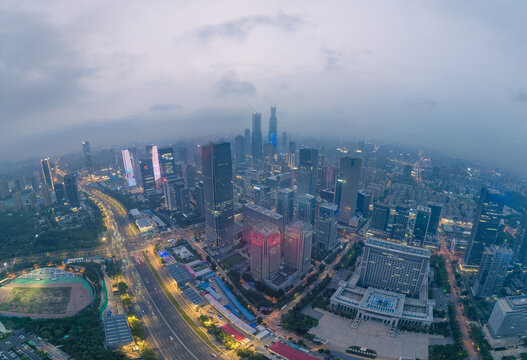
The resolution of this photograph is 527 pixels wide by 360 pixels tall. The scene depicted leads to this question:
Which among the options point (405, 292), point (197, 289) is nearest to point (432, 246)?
point (405, 292)

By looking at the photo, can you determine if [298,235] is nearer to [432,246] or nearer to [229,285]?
[229,285]

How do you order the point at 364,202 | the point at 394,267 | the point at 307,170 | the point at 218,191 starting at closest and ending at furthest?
1. the point at 394,267
2. the point at 218,191
3. the point at 364,202
4. the point at 307,170

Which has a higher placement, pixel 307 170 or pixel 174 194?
pixel 307 170

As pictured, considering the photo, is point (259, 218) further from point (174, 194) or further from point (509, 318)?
point (509, 318)

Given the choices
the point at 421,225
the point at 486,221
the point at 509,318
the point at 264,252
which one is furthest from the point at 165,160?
the point at 509,318

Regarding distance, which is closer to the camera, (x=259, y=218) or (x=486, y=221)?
(x=486, y=221)
